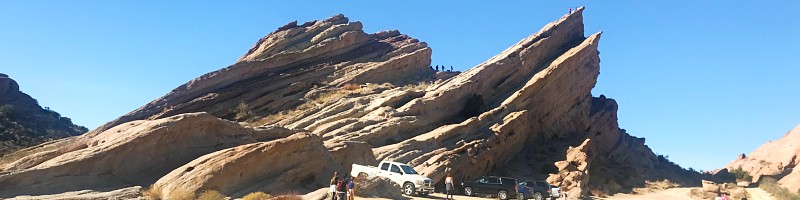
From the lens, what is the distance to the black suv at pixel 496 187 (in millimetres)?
35531

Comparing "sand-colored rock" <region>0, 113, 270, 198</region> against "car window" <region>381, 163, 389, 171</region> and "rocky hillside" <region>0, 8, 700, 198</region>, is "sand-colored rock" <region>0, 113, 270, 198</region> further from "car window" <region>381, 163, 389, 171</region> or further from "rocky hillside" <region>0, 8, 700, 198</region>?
"car window" <region>381, 163, 389, 171</region>

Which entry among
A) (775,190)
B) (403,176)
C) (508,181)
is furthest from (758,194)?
(403,176)

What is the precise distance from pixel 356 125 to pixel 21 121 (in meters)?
32.1

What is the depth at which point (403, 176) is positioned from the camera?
29.2 m

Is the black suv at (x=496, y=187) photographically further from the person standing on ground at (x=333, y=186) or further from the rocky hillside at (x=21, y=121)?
the rocky hillside at (x=21, y=121)

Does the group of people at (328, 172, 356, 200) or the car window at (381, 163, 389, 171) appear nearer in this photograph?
the group of people at (328, 172, 356, 200)

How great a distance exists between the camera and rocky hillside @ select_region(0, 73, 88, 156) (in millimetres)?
41844

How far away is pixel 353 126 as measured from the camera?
4016 centimetres

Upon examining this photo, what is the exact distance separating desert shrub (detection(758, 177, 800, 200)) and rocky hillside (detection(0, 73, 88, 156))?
60508 millimetres

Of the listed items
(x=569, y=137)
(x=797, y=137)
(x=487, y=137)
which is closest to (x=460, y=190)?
(x=487, y=137)

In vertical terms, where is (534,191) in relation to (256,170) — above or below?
above

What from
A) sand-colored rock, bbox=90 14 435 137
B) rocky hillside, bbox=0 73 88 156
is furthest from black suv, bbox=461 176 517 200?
rocky hillside, bbox=0 73 88 156

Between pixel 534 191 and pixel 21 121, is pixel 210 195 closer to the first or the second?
pixel 534 191

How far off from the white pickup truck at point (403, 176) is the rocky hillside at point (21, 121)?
74.2ft
